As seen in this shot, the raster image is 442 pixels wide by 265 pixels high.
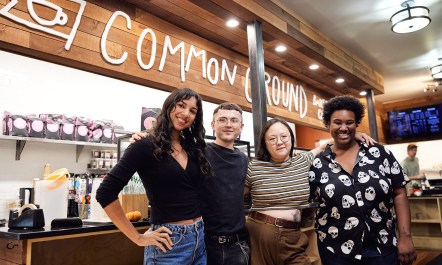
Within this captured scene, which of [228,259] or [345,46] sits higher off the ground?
[345,46]

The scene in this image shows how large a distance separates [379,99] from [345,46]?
474 cm

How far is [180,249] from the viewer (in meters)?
1.61

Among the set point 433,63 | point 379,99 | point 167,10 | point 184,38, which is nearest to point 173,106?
point 167,10

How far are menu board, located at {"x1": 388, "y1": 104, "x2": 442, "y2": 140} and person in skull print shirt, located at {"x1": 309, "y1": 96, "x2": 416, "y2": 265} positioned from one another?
7.68 m

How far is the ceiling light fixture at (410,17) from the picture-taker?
4.04 metres

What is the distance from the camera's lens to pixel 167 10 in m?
3.43

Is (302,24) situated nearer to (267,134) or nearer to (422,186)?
(267,134)

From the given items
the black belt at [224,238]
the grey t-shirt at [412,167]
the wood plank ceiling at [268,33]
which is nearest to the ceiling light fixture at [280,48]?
the wood plank ceiling at [268,33]

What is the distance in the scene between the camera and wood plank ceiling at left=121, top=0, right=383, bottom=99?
3.31m

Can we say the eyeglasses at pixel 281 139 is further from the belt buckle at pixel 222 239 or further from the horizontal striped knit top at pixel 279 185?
the belt buckle at pixel 222 239

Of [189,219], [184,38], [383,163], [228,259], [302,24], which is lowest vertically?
[228,259]

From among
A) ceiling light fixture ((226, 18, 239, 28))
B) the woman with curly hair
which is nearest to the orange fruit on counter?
the woman with curly hair

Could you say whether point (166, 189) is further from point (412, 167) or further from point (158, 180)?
point (412, 167)

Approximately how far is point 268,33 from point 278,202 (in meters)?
2.27
